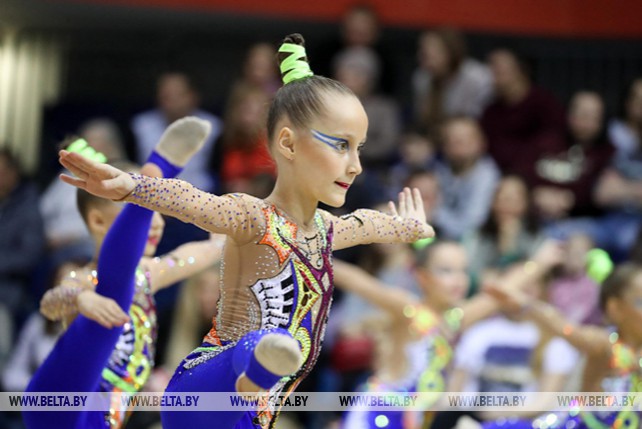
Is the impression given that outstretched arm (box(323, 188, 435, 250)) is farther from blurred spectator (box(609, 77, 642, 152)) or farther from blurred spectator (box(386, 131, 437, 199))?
blurred spectator (box(609, 77, 642, 152))

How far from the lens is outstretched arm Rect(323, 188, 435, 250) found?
10.3 ft

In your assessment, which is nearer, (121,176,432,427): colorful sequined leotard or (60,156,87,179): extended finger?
(60,156,87,179): extended finger

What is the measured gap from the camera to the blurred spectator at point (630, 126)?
6379 millimetres

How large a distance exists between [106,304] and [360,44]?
370 cm

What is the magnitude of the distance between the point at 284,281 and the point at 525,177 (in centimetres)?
364

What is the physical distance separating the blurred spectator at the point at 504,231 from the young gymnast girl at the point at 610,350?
1.22m

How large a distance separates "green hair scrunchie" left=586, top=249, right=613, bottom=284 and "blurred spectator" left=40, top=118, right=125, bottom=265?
2524 mm

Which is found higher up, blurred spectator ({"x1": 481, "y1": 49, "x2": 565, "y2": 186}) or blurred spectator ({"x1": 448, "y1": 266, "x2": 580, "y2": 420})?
blurred spectator ({"x1": 481, "y1": 49, "x2": 565, "y2": 186})

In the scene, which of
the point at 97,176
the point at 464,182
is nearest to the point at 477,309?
the point at 464,182

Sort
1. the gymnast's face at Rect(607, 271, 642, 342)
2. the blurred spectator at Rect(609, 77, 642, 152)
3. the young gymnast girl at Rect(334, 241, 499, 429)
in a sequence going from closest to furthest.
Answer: the gymnast's face at Rect(607, 271, 642, 342), the young gymnast girl at Rect(334, 241, 499, 429), the blurred spectator at Rect(609, 77, 642, 152)

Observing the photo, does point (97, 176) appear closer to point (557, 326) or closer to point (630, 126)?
point (557, 326)

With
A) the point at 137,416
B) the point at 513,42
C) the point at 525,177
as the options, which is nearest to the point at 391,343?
the point at 137,416

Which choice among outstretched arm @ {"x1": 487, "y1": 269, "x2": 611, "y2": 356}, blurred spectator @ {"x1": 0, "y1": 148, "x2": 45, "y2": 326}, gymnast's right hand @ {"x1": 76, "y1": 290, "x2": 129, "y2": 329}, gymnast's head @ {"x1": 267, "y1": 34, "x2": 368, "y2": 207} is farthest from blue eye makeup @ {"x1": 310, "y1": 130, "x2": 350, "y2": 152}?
blurred spectator @ {"x1": 0, "y1": 148, "x2": 45, "y2": 326}

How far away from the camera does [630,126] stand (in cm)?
652
